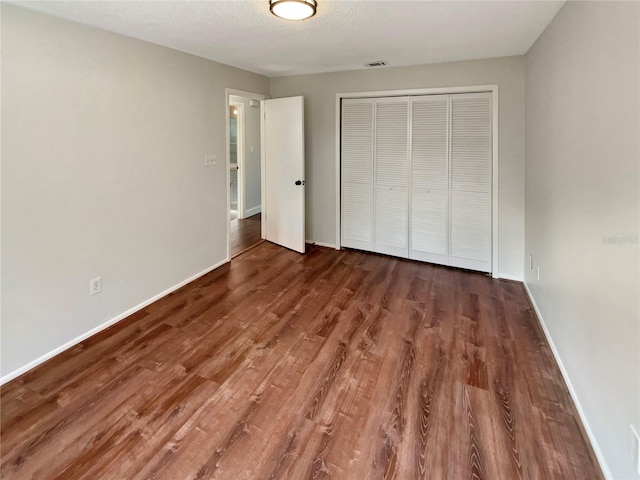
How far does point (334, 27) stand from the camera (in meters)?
2.66

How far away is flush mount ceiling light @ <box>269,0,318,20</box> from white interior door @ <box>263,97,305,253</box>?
218 centimetres

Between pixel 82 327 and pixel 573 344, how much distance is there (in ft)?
10.7

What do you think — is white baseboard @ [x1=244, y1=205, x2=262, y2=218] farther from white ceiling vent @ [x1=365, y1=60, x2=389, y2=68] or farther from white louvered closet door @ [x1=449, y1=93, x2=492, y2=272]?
white louvered closet door @ [x1=449, y1=93, x2=492, y2=272]

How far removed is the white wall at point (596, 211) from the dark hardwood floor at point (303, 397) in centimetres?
28

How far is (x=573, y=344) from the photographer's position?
79.0 inches

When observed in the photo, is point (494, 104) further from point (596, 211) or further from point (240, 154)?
point (240, 154)

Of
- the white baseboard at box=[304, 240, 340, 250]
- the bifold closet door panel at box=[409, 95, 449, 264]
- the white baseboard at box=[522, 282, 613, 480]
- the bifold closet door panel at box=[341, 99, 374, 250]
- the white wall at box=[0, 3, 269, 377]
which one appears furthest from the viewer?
Result: the white baseboard at box=[304, 240, 340, 250]

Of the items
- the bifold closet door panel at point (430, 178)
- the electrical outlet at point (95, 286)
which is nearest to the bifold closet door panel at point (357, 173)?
the bifold closet door panel at point (430, 178)

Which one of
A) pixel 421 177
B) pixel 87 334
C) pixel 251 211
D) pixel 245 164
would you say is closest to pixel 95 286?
pixel 87 334

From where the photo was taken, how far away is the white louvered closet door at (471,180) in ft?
12.2

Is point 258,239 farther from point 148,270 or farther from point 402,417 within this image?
point 402,417

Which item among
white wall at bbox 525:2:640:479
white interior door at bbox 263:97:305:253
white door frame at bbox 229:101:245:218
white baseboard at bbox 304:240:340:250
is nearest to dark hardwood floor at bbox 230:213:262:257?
white door frame at bbox 229:101:245:218

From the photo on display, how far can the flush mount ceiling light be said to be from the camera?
204cm

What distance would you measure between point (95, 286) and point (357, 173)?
10.1ft
